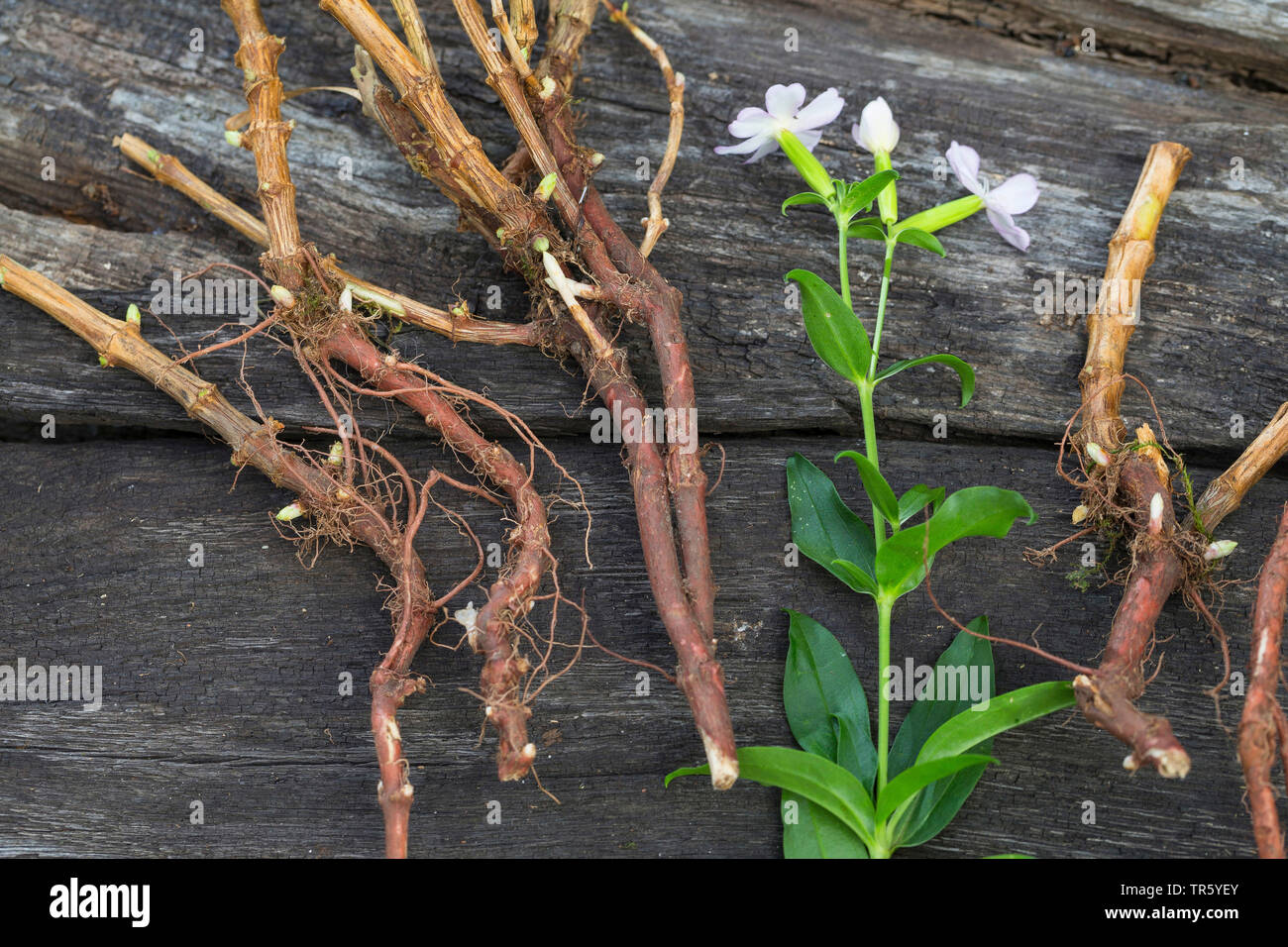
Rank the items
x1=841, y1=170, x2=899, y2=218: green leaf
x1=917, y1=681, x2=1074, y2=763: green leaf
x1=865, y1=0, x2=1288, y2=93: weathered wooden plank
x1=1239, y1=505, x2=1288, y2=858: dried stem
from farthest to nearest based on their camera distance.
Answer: x1=865, y1=0, x2=1288, y2=93: weathered wooden plank < x1=841, y1=170, x2=899, y2=218: green leaf < x1=917, y1=681, x2=1074, y2=763: green leaf < x1=1239, y1=505, x2=1288, y2=858: dried stem

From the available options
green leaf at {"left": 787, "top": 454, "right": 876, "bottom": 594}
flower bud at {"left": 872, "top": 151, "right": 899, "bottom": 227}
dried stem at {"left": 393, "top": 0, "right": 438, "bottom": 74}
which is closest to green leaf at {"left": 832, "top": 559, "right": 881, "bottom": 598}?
green leaf at {"left": 787, "top": 454, "right": 876, "bottom": 594}

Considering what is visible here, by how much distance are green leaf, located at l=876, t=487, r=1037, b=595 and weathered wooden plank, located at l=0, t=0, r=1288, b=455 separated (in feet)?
1.01

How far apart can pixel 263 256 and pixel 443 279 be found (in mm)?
277

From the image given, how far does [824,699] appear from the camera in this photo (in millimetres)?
1278

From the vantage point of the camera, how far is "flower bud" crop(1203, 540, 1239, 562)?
4.03 feet

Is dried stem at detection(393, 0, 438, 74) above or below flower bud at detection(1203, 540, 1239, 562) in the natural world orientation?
above

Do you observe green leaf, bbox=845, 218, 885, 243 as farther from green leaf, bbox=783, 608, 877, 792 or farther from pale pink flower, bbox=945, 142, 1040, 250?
green leaf, bbox=783, 608, 877, 792

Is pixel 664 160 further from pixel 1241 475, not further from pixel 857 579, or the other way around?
pixel 1241 475

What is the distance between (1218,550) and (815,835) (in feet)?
2.09

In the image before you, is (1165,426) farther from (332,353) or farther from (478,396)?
(332,353)

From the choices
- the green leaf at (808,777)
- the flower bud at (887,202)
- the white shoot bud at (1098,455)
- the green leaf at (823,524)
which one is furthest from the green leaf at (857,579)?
the flower bud at (887,202)

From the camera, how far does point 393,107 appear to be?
1414mm

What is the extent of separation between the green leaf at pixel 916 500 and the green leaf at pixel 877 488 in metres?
0.02
